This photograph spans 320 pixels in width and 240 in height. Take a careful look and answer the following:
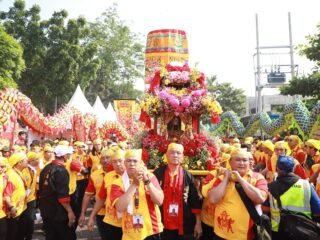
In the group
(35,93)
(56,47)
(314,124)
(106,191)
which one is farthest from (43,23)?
(106,191)

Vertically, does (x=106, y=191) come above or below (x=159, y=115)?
below

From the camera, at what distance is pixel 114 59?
142 feet

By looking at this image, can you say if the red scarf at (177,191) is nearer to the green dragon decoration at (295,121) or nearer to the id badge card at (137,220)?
the id badge card at (137,220)

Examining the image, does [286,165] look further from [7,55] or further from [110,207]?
[7,55]

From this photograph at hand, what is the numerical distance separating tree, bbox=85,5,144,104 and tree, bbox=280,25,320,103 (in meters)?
26.6

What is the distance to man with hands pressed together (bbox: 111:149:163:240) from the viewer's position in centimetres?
346

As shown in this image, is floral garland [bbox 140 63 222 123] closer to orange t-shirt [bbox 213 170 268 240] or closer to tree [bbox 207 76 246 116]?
orange t-shirt [bbox 213 170 268 240]

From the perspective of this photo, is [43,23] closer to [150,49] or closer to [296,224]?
[150,49]

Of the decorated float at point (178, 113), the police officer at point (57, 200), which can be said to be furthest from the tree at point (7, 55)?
the police officer at point (57, 200)

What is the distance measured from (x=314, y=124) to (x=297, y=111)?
122 centimetres

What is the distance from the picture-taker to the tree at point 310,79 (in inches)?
705

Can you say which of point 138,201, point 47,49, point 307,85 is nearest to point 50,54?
point 47,49

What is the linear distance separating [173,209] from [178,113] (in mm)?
2602

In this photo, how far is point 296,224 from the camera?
3596 millimetres
